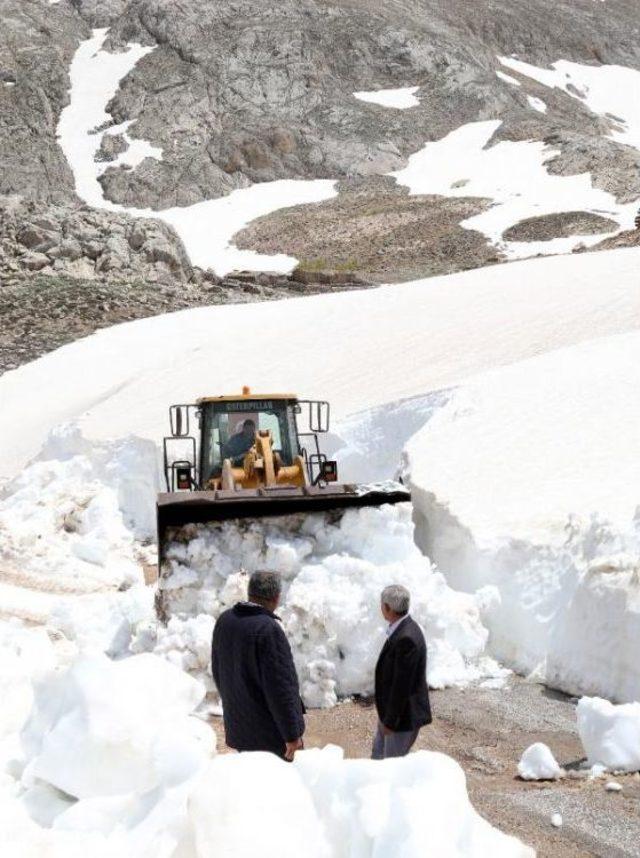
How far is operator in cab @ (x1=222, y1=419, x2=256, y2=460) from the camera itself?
1073 cm

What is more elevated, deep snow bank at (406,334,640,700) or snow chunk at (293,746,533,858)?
deep snow bank at (406,334,640,700)

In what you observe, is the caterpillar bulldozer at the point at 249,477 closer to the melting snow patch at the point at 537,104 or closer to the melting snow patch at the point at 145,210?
the melting snow patch at the point at 145,210

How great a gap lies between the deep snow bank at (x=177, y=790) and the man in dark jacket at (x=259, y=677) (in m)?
0.26

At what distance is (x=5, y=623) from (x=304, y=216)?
49.7 meters

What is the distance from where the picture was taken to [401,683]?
17.0 feet

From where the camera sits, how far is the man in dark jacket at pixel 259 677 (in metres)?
4.53

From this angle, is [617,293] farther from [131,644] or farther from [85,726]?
[85,726]

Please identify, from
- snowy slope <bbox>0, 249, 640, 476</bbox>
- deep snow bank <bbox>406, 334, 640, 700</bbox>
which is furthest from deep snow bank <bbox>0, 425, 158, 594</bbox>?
deep snow bank <bbox>406, 334, 640, 700</bbox>

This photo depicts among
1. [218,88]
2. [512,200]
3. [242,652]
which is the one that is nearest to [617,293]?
[242,652]

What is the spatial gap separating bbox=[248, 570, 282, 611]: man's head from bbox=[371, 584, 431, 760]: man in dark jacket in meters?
0.80

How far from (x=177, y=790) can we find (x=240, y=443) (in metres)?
6.90

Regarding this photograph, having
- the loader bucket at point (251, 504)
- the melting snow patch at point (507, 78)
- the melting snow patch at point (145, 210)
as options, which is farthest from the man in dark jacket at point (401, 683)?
the melting snow patch at point (507, 78)

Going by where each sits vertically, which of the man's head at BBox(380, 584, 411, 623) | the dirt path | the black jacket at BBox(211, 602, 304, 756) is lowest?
the dirt path

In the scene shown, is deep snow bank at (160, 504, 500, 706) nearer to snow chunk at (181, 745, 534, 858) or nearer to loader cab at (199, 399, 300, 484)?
loader cab at (199, 399, 300, 484)
